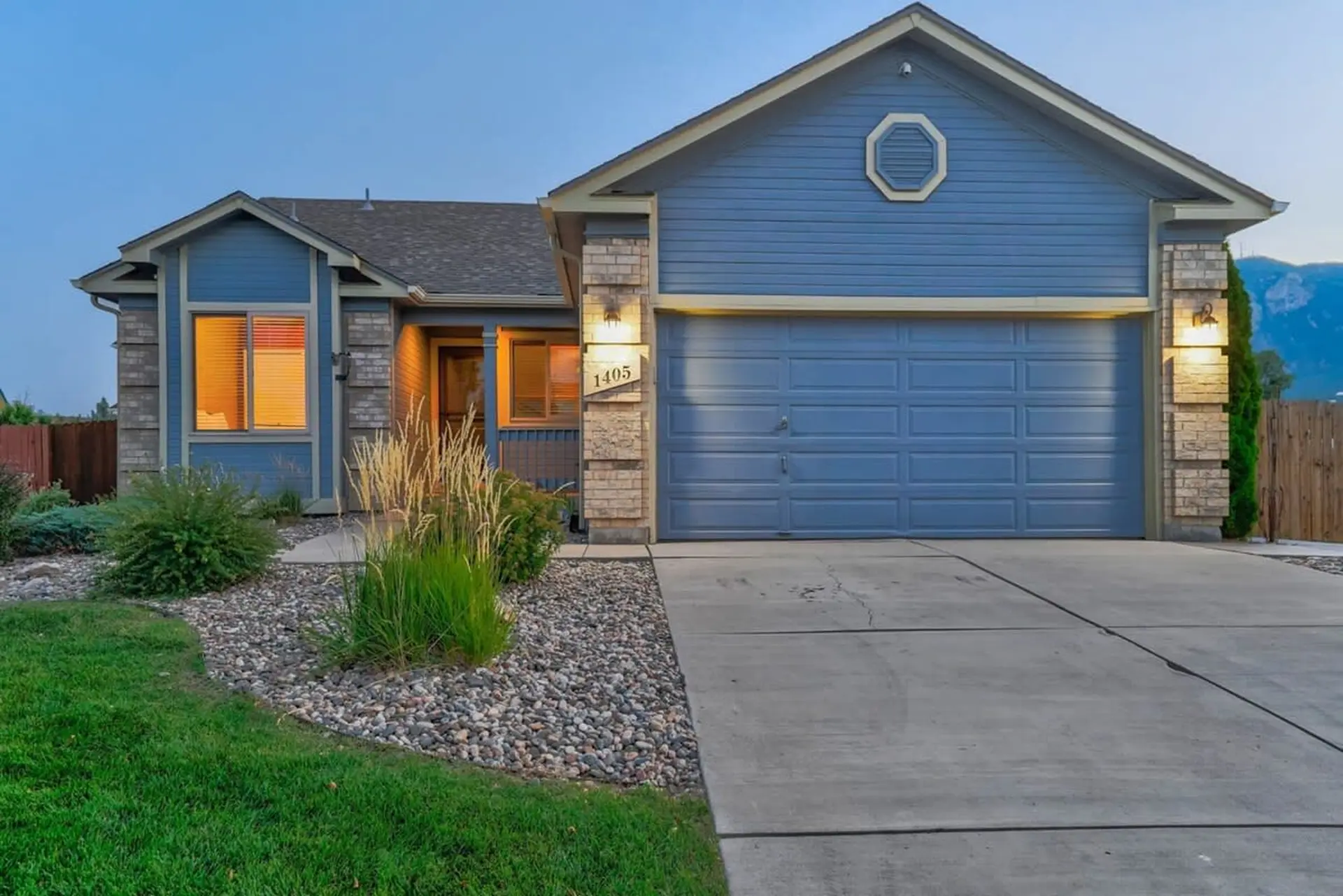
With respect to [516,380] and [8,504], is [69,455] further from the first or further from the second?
[516,380]

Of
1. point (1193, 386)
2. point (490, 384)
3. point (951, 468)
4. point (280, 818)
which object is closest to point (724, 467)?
point (951, 468)

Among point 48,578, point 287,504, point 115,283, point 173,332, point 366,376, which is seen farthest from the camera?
point 366,376

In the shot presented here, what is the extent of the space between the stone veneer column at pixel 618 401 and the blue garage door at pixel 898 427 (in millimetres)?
312

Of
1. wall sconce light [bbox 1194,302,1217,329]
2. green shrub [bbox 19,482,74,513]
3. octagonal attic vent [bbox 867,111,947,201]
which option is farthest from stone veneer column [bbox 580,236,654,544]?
wall sconce light [bbox 1194,302,1217,329]

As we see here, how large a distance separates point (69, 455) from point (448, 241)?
6529 millimetres

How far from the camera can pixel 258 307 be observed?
1004cm

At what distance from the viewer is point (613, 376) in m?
7.48

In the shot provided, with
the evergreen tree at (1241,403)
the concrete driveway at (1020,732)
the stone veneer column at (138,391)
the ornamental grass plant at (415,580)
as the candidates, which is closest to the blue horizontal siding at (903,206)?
the evergreen tree at (1241,403)

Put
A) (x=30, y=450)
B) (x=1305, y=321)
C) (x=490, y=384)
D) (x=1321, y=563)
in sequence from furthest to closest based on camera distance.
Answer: (x=1305, y=321)
(x=490, y=384)
(x=30, y=450)
(x=1321, y=563)

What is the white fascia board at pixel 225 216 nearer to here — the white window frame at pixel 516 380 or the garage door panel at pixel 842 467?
the white window frame at pixel 516 380

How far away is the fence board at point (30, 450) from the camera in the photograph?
34.6ft

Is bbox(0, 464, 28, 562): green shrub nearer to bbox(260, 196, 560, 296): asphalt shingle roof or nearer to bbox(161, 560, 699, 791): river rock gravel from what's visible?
bbox(161, 560, 699, 791): river rock gravel

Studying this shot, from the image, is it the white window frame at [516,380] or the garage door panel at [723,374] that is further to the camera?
the white window frame at [516,380]

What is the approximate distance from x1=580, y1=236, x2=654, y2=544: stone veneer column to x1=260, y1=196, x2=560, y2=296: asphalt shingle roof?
14.2ft
